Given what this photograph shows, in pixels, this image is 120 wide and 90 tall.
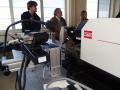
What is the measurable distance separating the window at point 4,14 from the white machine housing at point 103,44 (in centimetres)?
337

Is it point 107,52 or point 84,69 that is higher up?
point 107,52

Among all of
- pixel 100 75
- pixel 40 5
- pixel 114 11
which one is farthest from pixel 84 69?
pixel 114 11

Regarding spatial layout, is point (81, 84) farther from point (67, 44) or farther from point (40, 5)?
point (40, 5)

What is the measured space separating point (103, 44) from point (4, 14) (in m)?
3.62

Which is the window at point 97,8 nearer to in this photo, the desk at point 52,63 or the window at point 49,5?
the window at point 49,5

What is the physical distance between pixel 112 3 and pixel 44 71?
5445 millimetres

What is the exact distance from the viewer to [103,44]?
0.73 metres

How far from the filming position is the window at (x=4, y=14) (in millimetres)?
3717

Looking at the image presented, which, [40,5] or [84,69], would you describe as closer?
[84,69]

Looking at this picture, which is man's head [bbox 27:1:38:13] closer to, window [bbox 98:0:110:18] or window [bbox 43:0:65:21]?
window [bbox 43:0:65:21]

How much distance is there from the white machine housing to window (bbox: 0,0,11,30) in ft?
11.1

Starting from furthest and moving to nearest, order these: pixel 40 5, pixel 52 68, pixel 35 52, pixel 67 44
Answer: pixel 40 5 < pixel 67 44 < pixel 52 68 < pixel 35 52

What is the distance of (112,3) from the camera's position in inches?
218

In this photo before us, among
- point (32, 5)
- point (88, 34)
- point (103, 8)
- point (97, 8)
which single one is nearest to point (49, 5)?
point (32, 5)
